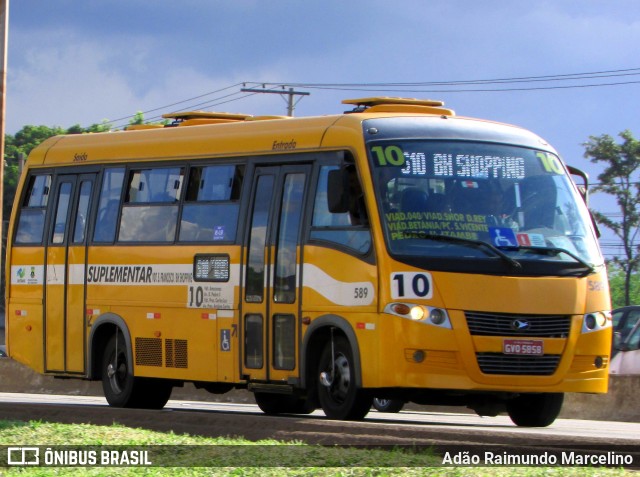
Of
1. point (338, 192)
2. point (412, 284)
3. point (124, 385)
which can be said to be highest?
point (338, 192)

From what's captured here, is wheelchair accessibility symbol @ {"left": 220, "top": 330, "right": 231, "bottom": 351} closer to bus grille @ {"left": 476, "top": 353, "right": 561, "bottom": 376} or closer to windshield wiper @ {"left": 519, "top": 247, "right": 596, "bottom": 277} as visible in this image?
bus grille @ {"left": 476, "top": 353, "right": 561, "bottom": 376}

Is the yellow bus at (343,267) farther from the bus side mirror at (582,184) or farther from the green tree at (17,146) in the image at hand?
the green tree at (17,146)

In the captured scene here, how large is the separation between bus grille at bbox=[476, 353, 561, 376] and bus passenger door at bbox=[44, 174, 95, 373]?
6.42m

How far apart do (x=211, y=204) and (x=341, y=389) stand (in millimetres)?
3129

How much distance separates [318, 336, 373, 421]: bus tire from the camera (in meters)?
14.9

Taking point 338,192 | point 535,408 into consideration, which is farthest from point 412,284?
point 535,408

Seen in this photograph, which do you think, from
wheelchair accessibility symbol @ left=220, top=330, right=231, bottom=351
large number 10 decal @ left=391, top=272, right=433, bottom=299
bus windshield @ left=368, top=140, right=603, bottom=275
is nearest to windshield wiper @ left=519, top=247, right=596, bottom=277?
bus windshield @ left=368, top=140, right=603, bottom=275

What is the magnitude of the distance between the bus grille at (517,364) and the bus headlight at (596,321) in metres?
0.49

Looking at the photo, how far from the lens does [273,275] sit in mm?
16000

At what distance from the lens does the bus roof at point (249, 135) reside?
51.3 ft

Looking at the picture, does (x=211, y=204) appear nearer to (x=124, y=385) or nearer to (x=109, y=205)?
(x=109, y=205)

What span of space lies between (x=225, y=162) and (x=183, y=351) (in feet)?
7.43

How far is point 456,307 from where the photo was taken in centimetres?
1434

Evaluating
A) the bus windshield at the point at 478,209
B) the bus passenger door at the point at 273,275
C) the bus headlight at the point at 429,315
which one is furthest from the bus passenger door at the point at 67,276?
the bus headlight at the point at 429,315
